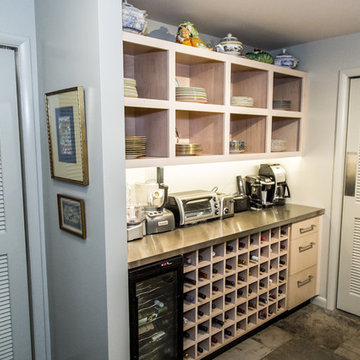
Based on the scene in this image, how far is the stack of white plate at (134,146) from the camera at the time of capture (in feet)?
7.19

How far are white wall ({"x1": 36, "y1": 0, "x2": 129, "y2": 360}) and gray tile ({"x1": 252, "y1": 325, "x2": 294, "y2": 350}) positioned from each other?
1.33 metres

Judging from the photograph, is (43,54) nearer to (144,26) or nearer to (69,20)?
(69,20)

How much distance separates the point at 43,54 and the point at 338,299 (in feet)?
10.4

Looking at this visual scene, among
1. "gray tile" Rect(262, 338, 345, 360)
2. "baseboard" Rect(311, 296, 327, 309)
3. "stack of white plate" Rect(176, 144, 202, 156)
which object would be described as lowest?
"gray tile" Rect(262, 338, 345, 360)

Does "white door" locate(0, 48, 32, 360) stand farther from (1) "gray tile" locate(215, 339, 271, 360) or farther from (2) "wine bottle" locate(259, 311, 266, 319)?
(2) "wine bottle" locate(259, 311, 266, 319)

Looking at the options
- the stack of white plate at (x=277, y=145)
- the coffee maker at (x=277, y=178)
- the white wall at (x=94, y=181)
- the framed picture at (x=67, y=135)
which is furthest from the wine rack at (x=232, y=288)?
the framed picture at (x=67, y=135)

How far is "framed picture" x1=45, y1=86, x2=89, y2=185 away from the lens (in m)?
1.75

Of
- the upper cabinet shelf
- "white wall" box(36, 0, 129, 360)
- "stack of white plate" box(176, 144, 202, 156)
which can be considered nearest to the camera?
"white wall" box(36, 0, 129, 360)

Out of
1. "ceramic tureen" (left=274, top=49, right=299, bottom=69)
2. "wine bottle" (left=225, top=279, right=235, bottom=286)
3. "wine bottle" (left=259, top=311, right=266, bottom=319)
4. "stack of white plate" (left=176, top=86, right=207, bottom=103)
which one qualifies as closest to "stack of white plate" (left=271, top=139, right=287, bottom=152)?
"ceramic tureen" (left=274, top=49, right=299, bottom=69)

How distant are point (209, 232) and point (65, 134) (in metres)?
1.19

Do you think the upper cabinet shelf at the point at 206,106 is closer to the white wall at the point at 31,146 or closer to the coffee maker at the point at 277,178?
the coffee maker at the point at 277,178

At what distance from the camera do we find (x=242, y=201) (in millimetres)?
3100

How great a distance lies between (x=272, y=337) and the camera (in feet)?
9.20

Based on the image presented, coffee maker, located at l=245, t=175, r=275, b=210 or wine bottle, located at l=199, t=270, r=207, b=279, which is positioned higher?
coffee maker, located at l=245, t=175, r=275, b=210
